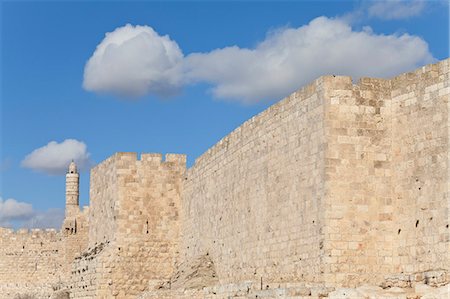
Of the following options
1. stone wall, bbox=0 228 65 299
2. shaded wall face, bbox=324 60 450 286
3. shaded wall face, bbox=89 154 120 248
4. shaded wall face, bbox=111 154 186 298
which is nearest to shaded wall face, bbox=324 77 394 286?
shaded wall face, bbox=324 60 450 286

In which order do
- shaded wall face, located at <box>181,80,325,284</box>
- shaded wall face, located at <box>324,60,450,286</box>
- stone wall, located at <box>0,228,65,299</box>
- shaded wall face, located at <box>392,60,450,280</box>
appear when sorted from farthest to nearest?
stone wall, located at <box>0,228,65,299</box> → shaded wall face, located at <box>181,80,325,284</box> → shaded wall face, located at <box>324,60,450,286</box> → shaded wall face, located at <box>392,60,450,280</box>

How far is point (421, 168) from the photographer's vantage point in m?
13.3

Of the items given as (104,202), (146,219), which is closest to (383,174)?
(146,219)

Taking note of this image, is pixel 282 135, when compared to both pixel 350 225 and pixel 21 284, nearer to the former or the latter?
pixel 350 225

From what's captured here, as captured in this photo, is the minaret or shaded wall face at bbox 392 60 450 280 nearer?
shaded wall face at bbox 392 60 450 280

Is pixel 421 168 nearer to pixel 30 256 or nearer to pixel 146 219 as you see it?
pixel 146 219

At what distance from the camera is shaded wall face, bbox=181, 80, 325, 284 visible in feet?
47.4

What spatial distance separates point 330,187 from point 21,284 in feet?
69.7

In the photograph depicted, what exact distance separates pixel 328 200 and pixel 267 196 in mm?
2883

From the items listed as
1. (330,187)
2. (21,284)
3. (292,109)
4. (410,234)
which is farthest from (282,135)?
(21,284)

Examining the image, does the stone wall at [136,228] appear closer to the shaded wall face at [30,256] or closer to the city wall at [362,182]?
the city wall at [362,182]

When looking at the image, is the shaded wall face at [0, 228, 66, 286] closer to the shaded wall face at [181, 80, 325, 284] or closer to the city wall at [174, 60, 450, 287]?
the shaded wall face at [181, 80, 325, 284]

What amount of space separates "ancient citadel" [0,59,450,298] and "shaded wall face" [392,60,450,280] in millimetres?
18

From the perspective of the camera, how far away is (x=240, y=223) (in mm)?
18094
